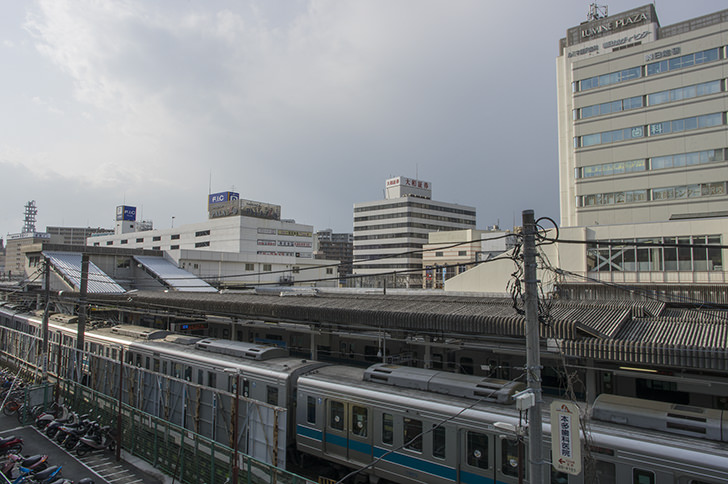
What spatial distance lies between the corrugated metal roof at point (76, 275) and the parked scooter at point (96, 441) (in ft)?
117

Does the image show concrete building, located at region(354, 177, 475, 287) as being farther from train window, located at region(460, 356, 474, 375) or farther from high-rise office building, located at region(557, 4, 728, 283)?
train window, located at region(460, 356, 474, 375)

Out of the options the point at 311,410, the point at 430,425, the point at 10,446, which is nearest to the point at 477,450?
the point at 430,425

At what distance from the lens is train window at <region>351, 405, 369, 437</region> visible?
41.5 feet

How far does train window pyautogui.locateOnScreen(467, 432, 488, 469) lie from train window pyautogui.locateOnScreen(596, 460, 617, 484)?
7.63 ft

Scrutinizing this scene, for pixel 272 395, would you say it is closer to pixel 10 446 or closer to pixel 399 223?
pixel 10 446

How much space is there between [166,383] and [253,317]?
6710mm

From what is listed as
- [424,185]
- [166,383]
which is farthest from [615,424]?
→ [424,185]

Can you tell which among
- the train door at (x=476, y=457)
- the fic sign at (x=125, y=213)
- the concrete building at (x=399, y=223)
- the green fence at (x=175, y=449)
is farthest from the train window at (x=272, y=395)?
the fic sign at (x=125, y=213)

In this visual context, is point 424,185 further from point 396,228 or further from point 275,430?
point 275,430

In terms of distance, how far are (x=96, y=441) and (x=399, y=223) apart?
9889 centimetres

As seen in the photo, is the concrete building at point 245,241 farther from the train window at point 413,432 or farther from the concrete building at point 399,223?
the train window at point 413,432

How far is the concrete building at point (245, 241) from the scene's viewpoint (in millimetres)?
85812

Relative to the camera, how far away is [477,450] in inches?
421

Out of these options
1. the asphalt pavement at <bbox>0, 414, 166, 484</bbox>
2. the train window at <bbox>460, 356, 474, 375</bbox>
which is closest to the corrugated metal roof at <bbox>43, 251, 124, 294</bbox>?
the asphalt pavement at <bbox>0, 414, 166, 484</bbox>
